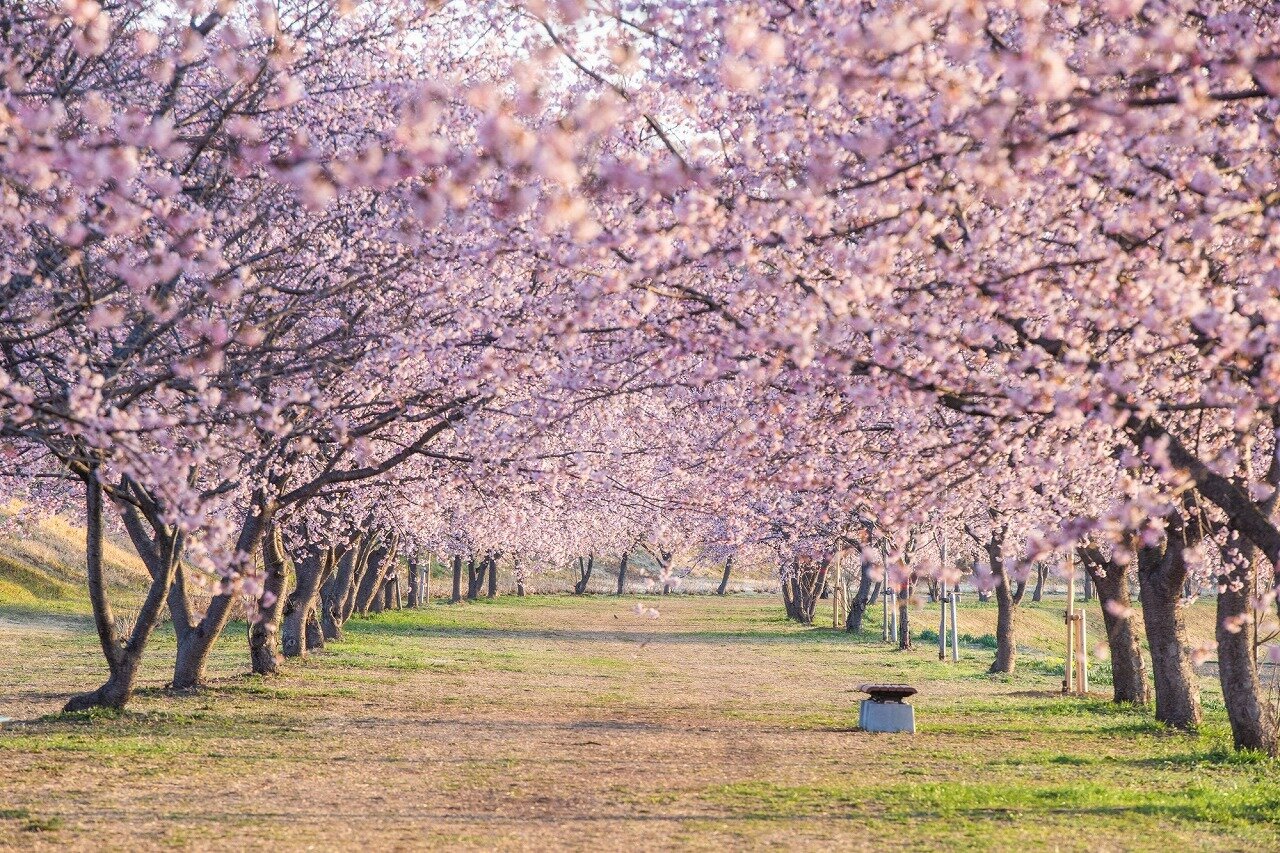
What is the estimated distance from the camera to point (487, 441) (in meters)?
18.8

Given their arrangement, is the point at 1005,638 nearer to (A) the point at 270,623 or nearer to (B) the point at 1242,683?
(B) the point at 1242,683

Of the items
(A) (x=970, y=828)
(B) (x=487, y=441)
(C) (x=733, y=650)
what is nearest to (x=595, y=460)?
(B) (x=487, y=441)

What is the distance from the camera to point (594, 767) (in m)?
17.1

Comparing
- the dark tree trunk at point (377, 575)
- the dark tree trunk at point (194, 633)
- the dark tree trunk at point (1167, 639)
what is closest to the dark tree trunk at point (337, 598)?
the dark tree trunk at point (377, 575)

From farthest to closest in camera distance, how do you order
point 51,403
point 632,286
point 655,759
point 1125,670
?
point 1125,670, point 655,759, point 632,286, point 51,403

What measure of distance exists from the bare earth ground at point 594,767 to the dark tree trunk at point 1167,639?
2.33 ft

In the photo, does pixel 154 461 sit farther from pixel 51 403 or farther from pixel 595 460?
pixel 595 460

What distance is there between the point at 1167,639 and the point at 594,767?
33.9 ft

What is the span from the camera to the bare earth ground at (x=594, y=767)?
12.8m

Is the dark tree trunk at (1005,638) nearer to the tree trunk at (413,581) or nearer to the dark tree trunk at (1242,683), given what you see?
the dark tree trunk at (1242,683)

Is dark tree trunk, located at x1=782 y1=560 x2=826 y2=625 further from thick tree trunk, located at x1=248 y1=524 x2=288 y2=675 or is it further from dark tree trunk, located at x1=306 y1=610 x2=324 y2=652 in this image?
thick tree trunk, located at x1=248 y1=524 x2=288 y2=675

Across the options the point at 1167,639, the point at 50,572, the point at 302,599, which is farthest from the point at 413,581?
the point at 1167,639

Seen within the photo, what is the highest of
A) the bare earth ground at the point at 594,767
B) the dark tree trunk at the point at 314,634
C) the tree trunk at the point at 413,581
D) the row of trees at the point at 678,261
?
the row of trees at the point at 678,261

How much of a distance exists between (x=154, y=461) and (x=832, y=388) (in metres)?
7.17
